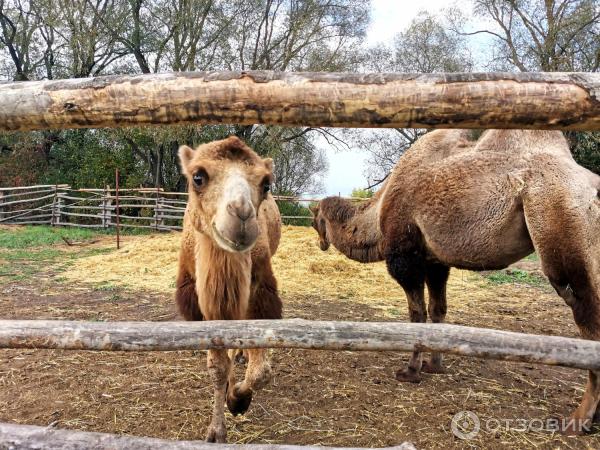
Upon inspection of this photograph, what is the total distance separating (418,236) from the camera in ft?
15.1

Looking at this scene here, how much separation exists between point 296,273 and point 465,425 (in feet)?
19.2

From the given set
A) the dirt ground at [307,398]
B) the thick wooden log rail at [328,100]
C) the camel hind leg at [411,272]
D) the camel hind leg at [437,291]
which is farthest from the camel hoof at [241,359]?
the thick wooden log rail at [328,100]

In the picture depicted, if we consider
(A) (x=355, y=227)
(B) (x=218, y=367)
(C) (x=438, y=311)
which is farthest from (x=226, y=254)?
(A) (x=355, y=227)

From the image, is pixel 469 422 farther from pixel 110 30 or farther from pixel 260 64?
pixel 110 30

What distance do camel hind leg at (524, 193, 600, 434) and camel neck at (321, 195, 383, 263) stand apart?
218 centimetres

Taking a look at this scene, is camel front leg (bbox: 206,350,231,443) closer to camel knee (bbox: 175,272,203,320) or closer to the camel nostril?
camel knee (bbox: 175,272,203,320)

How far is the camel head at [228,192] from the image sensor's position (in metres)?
2.53

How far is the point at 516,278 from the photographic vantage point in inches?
377

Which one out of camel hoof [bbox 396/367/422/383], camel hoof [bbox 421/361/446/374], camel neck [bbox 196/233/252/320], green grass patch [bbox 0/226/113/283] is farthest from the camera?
green grass patch [bbox 0/226/113/283]

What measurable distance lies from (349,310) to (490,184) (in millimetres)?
3448

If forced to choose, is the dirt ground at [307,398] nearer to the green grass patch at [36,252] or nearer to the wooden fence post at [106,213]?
the green grass patch at [36,252]

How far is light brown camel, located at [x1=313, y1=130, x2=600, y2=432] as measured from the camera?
3342 millimetres

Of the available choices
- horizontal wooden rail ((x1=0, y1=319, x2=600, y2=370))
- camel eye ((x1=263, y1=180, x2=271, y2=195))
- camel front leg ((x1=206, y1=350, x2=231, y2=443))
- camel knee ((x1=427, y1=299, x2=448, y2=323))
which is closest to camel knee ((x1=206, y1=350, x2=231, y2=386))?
camel front leg ((x1=206, y1=350, x2=231, y2=443))

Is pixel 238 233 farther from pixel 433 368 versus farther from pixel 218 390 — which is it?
pixel 433 368
